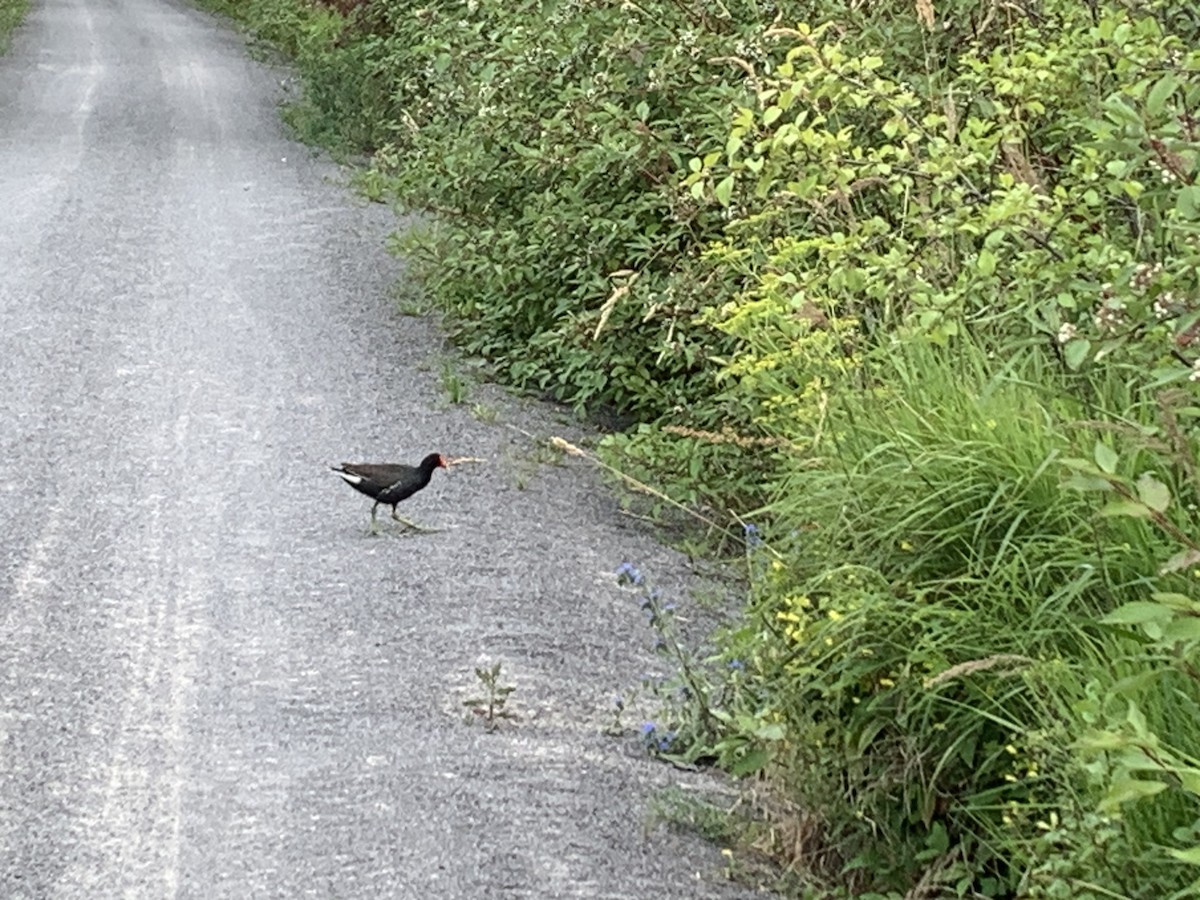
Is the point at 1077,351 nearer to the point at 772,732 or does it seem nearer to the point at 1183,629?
the point at 1183,629

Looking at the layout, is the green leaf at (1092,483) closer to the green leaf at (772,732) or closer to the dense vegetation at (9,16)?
the green leaf at (772,732)

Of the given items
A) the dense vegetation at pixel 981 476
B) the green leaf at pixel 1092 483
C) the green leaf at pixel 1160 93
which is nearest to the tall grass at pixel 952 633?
the dense vegetation at pixel 981 476

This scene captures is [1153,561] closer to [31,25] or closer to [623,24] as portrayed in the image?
[623,24]

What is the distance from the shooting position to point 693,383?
9.38 meters

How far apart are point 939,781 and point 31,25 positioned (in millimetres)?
32441

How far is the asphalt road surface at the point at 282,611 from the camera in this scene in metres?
4.94

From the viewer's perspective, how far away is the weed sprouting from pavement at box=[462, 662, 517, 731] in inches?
233

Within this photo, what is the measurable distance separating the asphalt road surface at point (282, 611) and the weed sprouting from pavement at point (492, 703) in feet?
0.19

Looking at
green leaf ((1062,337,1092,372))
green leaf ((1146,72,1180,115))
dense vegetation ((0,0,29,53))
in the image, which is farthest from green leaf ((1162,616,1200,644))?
dense vegetation ((0,0,29,53))

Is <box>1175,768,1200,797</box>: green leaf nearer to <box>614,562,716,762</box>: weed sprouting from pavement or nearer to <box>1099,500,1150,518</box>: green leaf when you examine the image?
<box>1099,500,1150,518</box>: green leaf

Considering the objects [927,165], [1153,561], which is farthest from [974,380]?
[1153,561]

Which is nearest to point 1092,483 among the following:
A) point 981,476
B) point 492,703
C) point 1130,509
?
point 1130,509

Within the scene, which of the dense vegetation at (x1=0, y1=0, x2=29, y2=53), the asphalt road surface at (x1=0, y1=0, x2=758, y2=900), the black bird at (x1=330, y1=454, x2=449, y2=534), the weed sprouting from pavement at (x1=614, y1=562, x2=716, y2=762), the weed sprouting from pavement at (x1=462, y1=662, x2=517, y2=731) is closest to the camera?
the asphalt road surface at (x1=0, y1=0, x2=758, y2=900)

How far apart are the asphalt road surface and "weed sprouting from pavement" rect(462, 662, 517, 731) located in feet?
0.19
